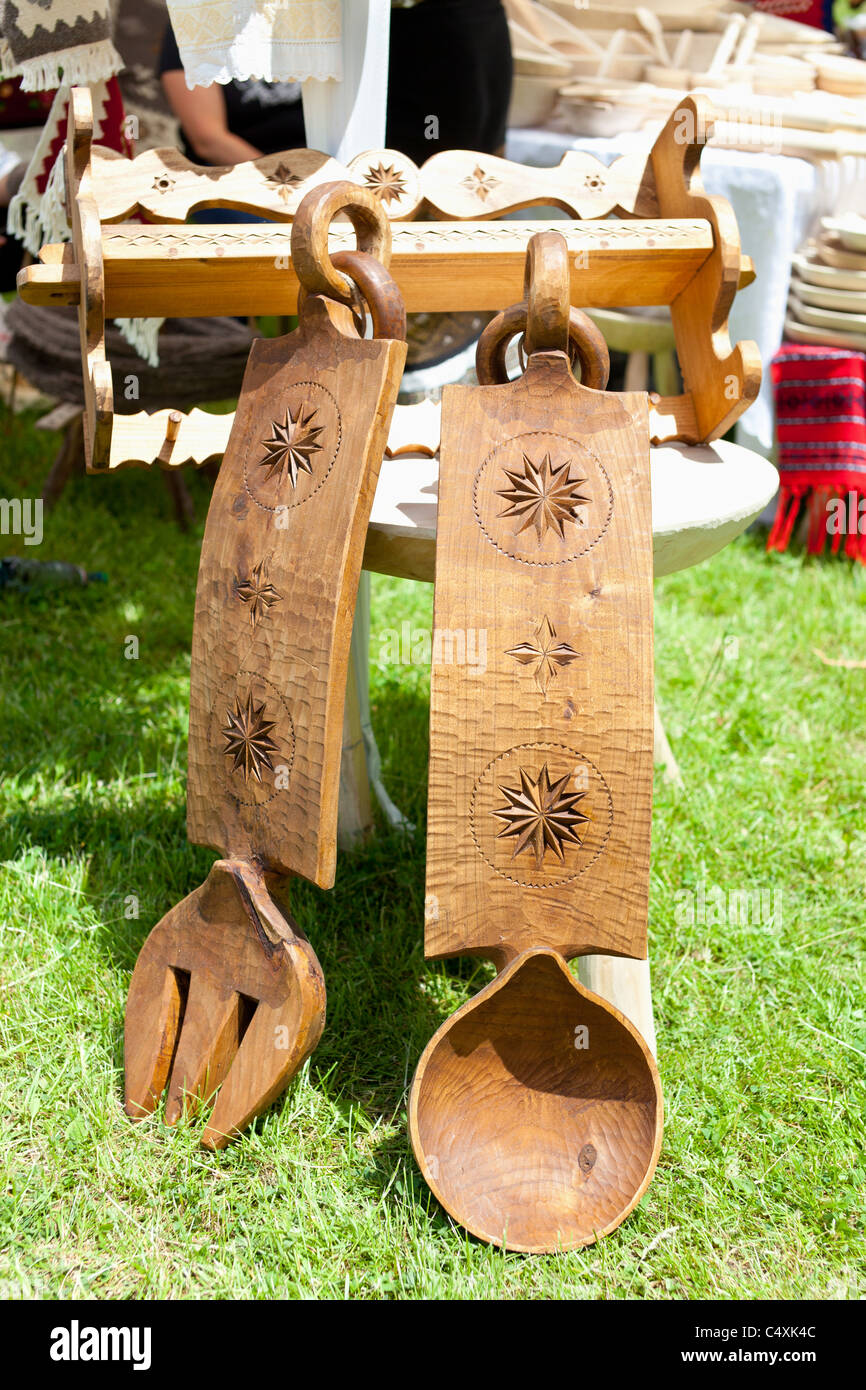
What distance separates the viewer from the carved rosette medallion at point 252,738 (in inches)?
57.2

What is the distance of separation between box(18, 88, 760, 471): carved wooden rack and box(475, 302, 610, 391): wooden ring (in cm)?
24

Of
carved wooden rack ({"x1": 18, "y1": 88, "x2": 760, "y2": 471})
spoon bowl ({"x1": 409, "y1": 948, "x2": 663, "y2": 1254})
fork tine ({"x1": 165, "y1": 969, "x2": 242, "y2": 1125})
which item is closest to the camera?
spoon bowl ({"x1": 409, "y1": 948, "x2": 663, "y2": 1254})

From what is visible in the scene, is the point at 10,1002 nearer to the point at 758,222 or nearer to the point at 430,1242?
the point at 430,1242

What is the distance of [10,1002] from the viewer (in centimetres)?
177

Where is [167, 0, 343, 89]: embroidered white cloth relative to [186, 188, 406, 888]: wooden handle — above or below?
above

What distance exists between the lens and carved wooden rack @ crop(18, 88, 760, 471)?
1.62m

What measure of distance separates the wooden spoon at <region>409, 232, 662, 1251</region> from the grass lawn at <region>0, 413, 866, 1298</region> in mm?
115

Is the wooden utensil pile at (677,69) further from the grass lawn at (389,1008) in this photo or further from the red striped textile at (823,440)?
the grass lawn at (389,1008)

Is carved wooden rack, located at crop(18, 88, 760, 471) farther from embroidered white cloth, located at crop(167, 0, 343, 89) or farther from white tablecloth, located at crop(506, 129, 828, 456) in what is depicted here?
white tablecloth, located at crop(506, 129, 828, 456)

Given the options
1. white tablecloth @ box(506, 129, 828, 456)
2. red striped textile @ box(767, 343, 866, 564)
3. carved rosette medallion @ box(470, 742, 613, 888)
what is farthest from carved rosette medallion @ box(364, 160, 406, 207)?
red striped textile @ box(767, 343, 866, 564)
